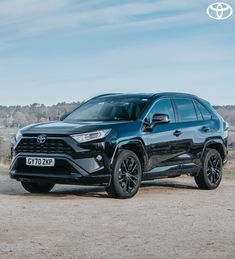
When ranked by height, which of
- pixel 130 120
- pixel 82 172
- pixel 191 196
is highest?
pixel 130 120

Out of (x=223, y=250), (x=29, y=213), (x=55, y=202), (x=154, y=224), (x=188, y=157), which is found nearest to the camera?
(x=223, y=250)

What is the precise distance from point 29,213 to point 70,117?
3.54m

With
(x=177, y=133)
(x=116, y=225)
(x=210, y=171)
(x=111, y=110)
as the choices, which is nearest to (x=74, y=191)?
(x=111, y=110)

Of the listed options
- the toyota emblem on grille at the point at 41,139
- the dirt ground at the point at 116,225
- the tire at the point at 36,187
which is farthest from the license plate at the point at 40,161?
the tire at the point at 36,187

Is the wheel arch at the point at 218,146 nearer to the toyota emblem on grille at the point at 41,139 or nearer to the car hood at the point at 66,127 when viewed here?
the car hood at the point at 66,127

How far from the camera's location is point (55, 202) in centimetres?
997

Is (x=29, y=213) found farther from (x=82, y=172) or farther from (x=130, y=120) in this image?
(x=130, y=120)

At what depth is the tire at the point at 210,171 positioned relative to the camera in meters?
12.4

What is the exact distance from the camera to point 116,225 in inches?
308

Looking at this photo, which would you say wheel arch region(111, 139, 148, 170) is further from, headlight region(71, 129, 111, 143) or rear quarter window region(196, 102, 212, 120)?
rear quarter window region(196, 102, 212, 120)

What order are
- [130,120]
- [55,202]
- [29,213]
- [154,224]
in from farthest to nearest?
[130,120]
[55,202]
[29,213]
[154,224]

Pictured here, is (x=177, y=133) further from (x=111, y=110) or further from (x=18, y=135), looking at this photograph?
(x=18, y=135)

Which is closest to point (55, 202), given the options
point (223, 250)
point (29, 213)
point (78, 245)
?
point (29, 213)

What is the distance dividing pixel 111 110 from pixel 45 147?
1614mm
